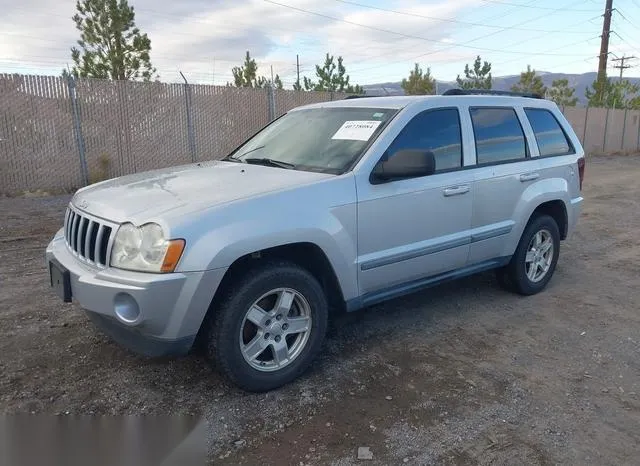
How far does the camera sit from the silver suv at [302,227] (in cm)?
290

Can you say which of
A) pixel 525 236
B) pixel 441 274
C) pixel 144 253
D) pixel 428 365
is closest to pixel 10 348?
pixel 144 253

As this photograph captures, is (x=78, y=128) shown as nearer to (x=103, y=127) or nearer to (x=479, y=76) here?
(x=103, y=127)

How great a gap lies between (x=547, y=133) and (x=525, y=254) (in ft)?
3.94

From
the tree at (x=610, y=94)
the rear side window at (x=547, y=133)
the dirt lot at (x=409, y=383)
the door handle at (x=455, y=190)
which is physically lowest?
the dirt lot at (x=409, y=383)

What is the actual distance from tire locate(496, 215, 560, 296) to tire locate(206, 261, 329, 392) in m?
2.26

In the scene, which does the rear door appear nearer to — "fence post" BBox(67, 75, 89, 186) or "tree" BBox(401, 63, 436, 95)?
"fence post" BBox(67, 75, 89, 186)

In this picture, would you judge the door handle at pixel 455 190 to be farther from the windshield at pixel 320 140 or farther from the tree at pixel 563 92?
the tree at pixel 563 92

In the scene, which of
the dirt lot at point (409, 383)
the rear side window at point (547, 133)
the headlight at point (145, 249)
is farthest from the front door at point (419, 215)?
the headlight at point (145, 249)

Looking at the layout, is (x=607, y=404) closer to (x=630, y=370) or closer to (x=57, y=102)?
(x=630, y=370)

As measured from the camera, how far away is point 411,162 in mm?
3514

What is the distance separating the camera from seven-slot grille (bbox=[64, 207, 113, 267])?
306 centimetres

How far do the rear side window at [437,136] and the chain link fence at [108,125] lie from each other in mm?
8990

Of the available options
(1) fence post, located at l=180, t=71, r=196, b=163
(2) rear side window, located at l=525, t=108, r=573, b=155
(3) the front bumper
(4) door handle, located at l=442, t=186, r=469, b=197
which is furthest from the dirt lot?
(1) fence post, located at l=180, t=71, r=196, b=163

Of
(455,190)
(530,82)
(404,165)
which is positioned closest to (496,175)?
(455,190)
